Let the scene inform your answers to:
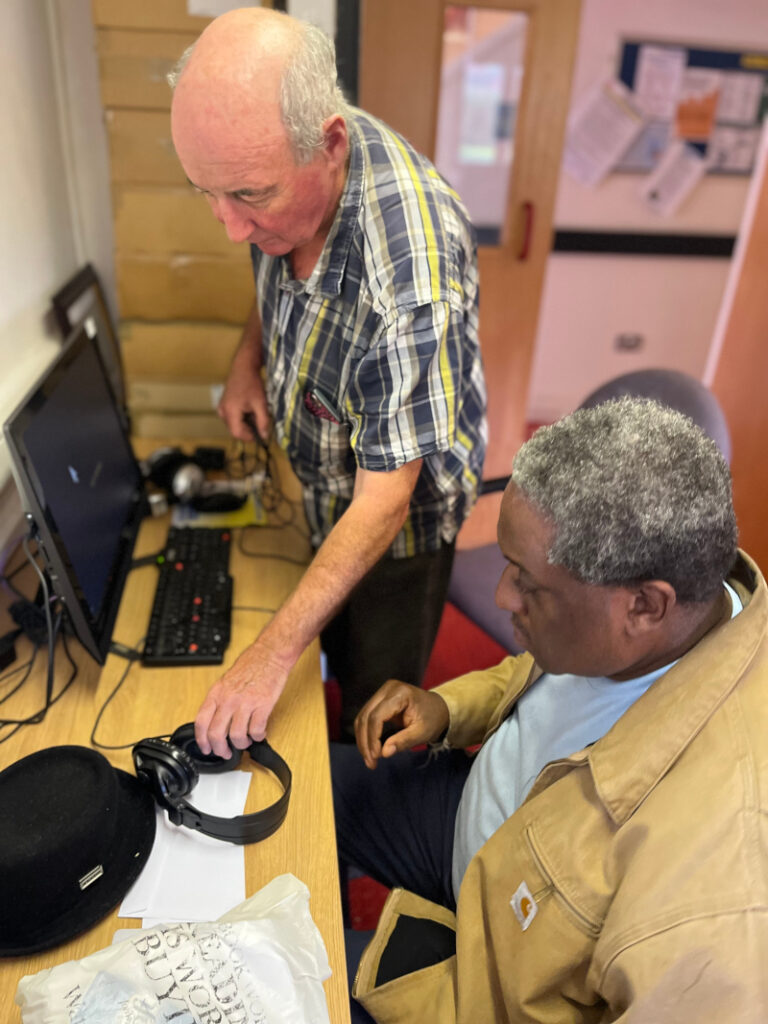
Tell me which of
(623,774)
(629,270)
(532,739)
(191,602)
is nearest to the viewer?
(623,774)

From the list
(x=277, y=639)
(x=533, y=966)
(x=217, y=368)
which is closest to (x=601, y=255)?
(x=217, y=368)

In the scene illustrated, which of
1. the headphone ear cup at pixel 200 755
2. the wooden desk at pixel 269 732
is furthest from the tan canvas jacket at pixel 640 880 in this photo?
the headphone ear cup at pixel 200 755

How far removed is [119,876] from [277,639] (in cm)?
35

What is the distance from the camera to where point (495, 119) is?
3.06 metres

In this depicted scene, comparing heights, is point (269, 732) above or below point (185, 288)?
below

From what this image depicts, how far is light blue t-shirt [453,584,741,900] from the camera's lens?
0.94 m

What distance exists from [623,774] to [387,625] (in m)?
0.75

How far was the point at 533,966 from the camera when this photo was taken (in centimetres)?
80

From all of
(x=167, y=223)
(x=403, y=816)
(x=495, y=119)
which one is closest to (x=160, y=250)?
(x=167, y=223)

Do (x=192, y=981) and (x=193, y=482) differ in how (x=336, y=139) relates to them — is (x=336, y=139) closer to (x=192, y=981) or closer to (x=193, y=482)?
(x=193, y=482)

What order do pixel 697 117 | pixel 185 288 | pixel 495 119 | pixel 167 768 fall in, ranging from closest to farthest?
pixel 167 768 → pixel 185 288 → pixel 495 119 → pixel 697 117

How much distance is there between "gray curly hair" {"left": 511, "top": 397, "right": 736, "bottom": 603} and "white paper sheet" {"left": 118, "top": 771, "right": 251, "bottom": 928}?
526 mm

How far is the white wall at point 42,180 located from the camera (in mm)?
1519

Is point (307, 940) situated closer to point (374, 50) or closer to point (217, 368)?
point (217, 368)
